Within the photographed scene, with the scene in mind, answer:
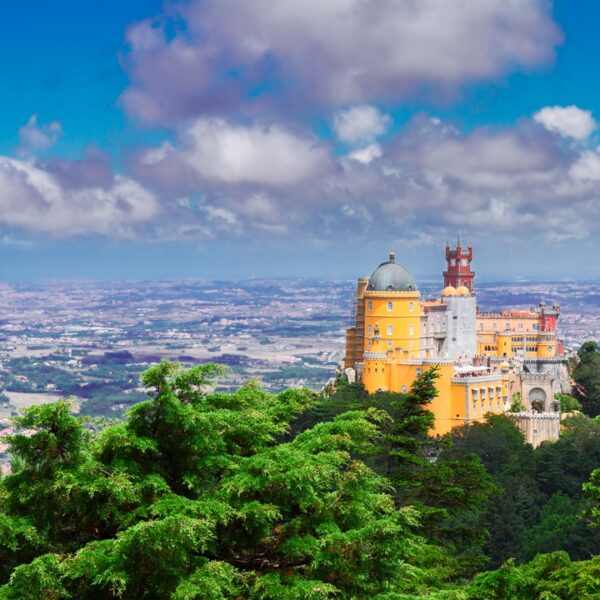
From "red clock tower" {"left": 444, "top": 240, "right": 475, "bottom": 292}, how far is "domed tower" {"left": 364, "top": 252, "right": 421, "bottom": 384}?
1823cm

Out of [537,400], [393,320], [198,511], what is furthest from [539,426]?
[198,511]

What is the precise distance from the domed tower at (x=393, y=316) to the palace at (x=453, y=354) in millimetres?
65

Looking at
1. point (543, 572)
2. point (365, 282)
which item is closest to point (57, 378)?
point (365, 282)

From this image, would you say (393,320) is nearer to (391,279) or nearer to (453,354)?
(391,279)

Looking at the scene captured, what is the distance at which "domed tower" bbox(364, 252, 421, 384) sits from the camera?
62.7 m

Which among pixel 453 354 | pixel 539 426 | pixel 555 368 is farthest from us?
Answer: pixel 555 368

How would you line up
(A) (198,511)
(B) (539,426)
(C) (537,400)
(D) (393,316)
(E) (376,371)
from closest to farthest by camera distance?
(A) (198,511), (B) (539,426), (E) (376,371), (D) (393,316), (C) (537,400)

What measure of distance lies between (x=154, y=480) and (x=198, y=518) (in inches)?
56.9

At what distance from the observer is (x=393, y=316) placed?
6303 centimetres

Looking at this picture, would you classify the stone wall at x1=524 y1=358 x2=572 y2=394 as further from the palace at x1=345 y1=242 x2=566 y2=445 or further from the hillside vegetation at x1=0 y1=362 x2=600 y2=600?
the hillside vegetation at x1=0 y1=362 x2=600 y2=600

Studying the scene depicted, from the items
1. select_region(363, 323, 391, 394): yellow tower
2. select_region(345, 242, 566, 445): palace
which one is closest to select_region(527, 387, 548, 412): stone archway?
select_region(345, 242, 566, 445): palace

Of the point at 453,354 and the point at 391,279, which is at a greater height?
the point at 391,279

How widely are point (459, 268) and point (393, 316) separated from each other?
2090cm

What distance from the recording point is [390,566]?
1422 cm
